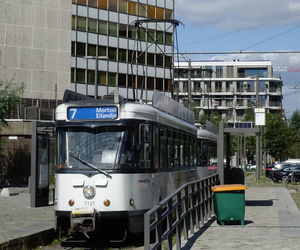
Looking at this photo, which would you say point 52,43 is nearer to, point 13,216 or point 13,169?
point 13,169

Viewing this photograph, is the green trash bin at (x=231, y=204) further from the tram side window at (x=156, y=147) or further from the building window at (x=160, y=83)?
the building window at (x=160, y=83)

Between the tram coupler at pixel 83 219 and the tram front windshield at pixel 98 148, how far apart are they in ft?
2.82

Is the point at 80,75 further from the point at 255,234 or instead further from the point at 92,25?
the point at 255,234

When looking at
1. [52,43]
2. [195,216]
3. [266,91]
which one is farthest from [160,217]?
[266,91]

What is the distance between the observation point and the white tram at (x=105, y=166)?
1101cm

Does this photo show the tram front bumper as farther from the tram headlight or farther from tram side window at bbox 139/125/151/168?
tram side window at bbox 139/125/151/168

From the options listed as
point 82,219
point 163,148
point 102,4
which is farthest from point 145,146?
point 102,4

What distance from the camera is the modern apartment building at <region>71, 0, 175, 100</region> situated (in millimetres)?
51469

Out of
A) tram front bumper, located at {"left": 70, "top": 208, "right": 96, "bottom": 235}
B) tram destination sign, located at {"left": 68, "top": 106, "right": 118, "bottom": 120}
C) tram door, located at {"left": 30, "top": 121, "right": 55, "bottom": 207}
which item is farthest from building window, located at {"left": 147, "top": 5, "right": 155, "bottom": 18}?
tram front bumper, located at {"left": 70, "top": 208, "right": 96, "bottom": 235}

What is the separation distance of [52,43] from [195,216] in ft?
130

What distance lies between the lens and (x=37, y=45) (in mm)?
49594

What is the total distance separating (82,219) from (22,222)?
3.48 meters

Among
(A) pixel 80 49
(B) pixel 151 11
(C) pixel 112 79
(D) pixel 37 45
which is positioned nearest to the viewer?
(D) pixel 37 45

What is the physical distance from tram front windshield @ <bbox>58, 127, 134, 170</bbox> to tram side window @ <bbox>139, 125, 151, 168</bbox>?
0.97 ft
